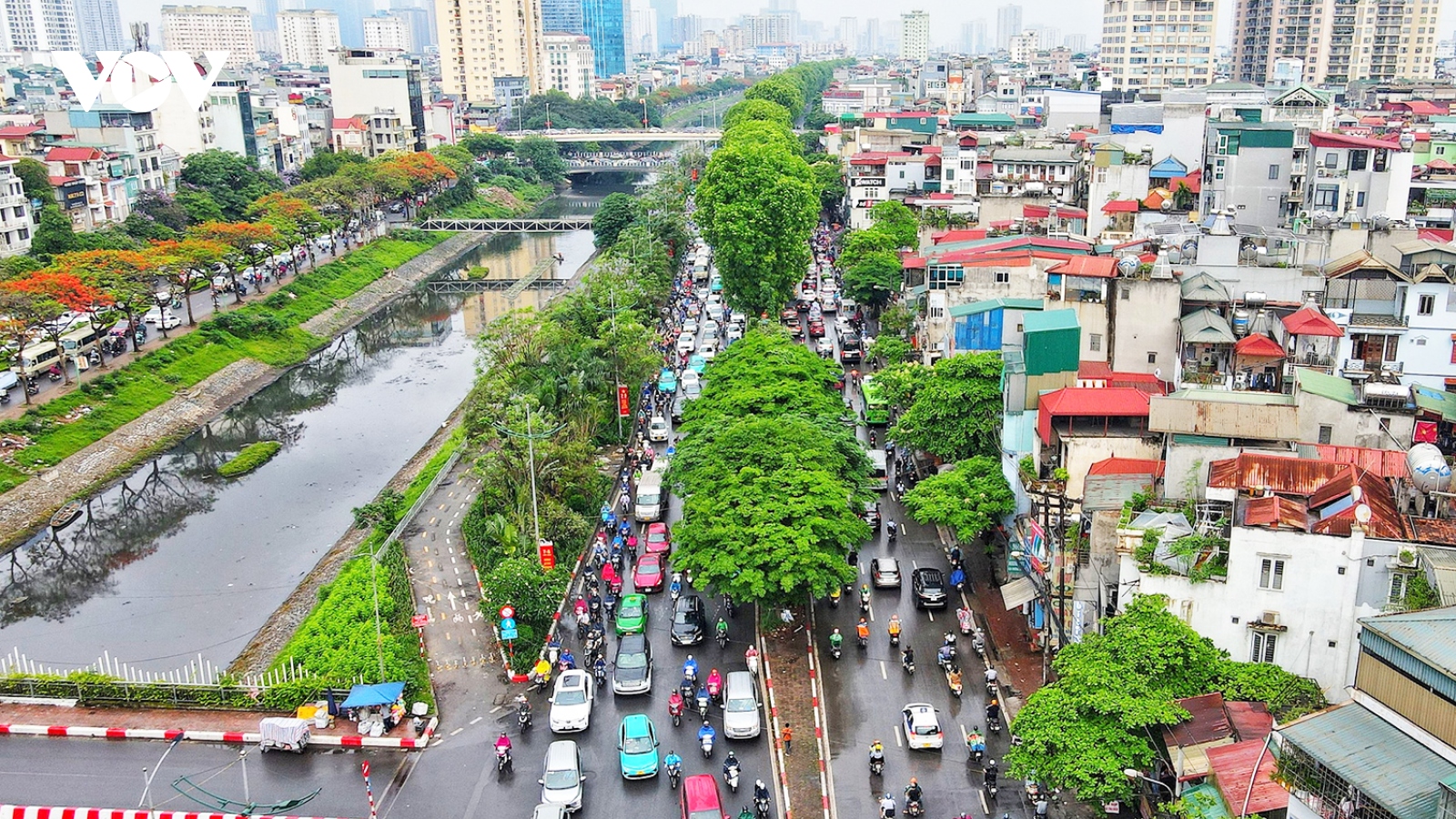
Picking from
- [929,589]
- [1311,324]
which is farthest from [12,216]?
[1311,324]

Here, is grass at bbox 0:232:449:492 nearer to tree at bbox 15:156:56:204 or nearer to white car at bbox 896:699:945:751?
tree at bbox 15:156:56:204

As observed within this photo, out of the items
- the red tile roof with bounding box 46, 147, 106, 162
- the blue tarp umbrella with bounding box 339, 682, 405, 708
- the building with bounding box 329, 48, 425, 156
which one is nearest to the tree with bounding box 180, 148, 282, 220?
the red tile roof with bounding box 46, 147, 106, 162

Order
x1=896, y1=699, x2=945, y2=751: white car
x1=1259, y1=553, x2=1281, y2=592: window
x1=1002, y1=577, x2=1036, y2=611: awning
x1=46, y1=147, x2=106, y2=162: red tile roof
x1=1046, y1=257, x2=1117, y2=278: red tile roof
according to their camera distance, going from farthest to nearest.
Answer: x1=46, y1=147, x2=106, y2=162: red tile roof → x1=1046, y1=257, x2=1117, y2=278: red tile roof → x1=1002, y1=577, x2=1036, y2=611: awning → x1=896, y1=699, x2=945, y2=751: white car → x1=1259, y1=553, x2=1281, y2=592: window

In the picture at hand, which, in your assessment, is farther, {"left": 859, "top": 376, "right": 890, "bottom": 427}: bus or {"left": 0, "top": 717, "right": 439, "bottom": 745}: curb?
{"left": 859, "top": 376, "right": 890, "bottom": 427}: bus

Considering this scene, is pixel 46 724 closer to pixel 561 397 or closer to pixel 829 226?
pixel 561 397

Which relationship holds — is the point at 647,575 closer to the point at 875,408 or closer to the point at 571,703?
the point at 571,703

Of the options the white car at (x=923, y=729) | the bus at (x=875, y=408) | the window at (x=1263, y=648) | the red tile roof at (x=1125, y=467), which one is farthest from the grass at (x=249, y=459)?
the window at (x=1263, y=648)
